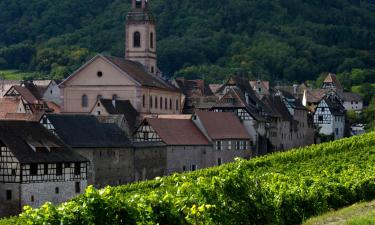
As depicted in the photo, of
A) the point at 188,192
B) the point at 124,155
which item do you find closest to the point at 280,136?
the point at 124,155

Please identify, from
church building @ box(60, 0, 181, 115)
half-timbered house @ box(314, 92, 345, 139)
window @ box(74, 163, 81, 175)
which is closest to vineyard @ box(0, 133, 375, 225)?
window @ box(74, 163, 81, 175)

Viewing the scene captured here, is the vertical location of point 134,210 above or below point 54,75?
below

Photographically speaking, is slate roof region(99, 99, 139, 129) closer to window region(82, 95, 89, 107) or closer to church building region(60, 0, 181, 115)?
church building region(60, 0, 181, 115)

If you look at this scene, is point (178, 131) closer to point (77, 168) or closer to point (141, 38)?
point (77, 168)

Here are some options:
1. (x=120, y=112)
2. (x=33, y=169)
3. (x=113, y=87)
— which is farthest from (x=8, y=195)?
(x=113, y=87)

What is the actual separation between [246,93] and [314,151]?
38.5 meters

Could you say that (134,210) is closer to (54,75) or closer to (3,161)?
(3,161)

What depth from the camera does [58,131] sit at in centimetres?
7194

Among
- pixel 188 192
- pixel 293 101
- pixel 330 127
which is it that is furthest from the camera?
pixel 330 127

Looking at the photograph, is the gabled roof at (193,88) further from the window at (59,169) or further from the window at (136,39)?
the window at (59,169)

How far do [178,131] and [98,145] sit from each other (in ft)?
48.5

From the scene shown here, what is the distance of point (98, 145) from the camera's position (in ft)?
242

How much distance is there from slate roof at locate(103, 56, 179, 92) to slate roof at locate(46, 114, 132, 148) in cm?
2407

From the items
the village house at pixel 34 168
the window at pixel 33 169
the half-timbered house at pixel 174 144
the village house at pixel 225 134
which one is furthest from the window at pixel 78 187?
the village house at pixel 225 134
